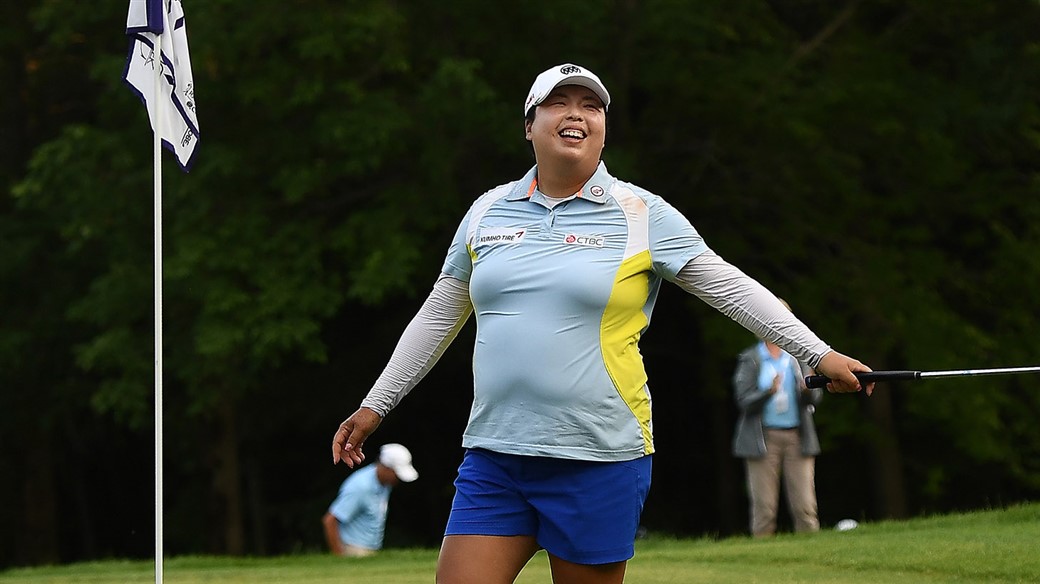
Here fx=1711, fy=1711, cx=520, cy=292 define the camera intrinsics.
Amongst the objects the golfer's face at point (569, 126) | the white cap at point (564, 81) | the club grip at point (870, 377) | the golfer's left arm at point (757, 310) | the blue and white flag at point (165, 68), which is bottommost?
the club grip at point (870, 377)

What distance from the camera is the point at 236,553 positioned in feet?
74.5

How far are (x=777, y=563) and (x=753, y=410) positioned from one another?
2.85 m

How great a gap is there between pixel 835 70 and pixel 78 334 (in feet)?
35.2

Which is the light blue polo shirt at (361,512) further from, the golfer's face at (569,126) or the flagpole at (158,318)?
the golfer's face at (569,126)

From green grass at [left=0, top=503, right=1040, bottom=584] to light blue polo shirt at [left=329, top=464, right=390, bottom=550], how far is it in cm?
90

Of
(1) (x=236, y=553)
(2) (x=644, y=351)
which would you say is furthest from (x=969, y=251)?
(1) (x=236, y=553)

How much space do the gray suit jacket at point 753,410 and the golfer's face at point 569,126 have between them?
718 cm

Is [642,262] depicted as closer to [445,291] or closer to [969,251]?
[445,291]

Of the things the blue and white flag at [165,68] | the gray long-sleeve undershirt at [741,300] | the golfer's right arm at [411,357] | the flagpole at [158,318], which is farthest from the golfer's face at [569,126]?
the blue and white flag at [165,68]

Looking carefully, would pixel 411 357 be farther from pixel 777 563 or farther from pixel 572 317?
pixel 777 563

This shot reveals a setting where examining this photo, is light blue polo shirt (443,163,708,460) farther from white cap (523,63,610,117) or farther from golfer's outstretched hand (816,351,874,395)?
golfer's outstretched hand (816,351,874,395)

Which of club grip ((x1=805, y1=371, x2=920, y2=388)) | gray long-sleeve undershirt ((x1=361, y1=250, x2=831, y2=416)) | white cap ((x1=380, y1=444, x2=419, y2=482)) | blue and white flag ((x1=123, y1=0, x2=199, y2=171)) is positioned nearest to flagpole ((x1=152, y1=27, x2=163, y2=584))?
blue and white flag ((x1=123, y1=0, x2=199, y2=171))

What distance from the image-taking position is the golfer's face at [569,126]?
14.9 ft

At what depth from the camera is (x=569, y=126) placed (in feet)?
15.0
